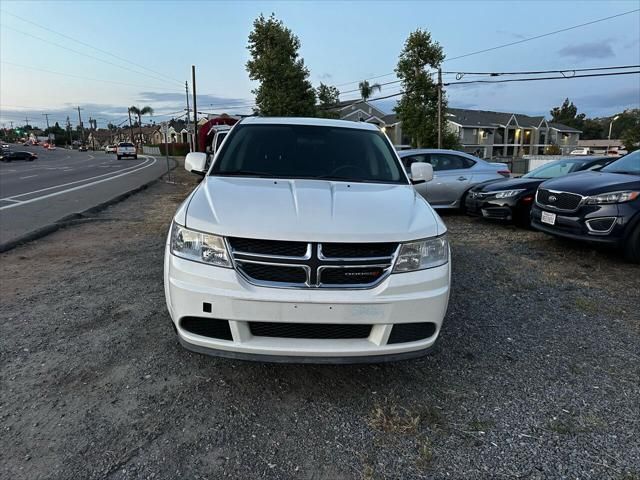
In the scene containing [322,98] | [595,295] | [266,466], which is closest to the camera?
[266,466]

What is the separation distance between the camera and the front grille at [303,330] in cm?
245

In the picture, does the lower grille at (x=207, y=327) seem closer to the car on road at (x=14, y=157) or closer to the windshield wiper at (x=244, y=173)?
the windshield wiper at (x=244, y=173)

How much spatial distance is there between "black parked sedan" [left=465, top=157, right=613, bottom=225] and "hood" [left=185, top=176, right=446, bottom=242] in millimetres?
5684

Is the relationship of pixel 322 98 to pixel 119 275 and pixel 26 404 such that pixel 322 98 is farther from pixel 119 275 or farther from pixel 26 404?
pixel 26 404

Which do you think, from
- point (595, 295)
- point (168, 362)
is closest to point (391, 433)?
point (168, 362)

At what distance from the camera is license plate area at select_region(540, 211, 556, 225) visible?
20.3 ft

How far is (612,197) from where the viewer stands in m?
Result: 5.58

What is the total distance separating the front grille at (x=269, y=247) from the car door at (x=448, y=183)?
778 cm

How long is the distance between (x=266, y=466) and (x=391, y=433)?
71cm

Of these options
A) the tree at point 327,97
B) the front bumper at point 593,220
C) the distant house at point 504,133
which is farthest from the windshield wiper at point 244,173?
the distant house at point 504,133

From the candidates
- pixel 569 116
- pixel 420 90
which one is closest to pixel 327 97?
pixel 420 90

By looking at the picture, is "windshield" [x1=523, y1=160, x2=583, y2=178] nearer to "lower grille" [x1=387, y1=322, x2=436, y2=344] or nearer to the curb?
"lower grille" [x1=387, y1=322, x2=436, y2=344]

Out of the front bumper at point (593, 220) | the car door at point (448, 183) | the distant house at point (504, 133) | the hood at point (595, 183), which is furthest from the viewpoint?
the distant house at point (504, 133)

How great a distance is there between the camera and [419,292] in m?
2.54
